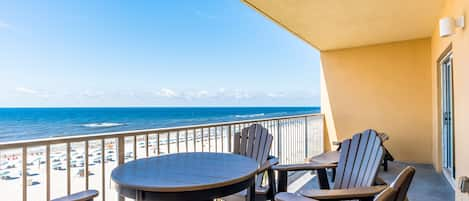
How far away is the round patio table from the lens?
4.59 ft

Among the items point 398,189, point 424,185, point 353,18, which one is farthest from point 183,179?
point 424,185

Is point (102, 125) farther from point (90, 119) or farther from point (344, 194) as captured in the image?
point (344, 194)

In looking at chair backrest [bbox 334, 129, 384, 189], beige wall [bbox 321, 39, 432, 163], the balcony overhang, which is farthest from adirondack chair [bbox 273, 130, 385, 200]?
beige wall [bbox 321, 39, 432, 163]

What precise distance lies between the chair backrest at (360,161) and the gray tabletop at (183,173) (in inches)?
30.4

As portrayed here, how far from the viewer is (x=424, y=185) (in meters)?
3.93

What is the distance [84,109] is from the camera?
26.8 m

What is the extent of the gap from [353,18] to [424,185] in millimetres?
2582

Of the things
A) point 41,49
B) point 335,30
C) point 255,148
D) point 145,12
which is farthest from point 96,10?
point 255,148

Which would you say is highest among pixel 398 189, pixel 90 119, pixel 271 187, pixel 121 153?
pixel 398 189

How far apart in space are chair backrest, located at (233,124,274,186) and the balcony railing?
1.41 feet

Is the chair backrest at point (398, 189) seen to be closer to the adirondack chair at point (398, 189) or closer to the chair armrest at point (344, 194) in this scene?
the adirondack chair at point (398, 189)

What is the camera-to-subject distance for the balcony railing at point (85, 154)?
1.84 metres

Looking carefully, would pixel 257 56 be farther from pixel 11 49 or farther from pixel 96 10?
pixel 11 49

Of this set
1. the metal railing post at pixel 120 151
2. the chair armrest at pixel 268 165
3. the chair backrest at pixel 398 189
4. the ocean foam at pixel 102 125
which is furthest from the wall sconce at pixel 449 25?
the ocean foam at pixel 102 125
